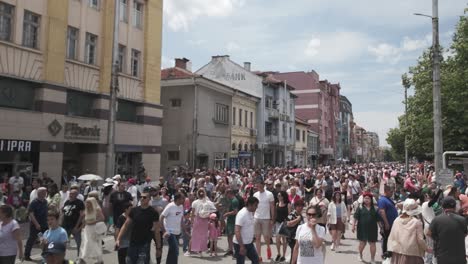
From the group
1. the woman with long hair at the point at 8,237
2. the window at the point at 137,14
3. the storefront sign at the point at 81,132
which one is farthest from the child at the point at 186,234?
the window at the point at 137,14

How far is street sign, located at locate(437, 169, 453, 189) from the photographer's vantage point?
12.3 meters

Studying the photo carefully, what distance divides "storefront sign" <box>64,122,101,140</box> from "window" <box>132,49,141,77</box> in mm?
5386

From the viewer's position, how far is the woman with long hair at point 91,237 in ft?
25.3

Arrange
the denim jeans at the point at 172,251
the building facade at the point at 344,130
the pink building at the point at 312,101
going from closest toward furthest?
the denim jeans at the point at 172,251, the pink building at the point at 312,101, the building facade at the point at 344,130

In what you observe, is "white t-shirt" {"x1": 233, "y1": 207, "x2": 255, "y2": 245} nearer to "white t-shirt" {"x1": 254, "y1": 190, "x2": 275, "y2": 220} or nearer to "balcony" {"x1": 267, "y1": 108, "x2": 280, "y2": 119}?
"white t-shirt" {"x1": 254, "y1": 190, "x2": 275, "y2": 220}

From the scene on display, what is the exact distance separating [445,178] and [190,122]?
74.2ft

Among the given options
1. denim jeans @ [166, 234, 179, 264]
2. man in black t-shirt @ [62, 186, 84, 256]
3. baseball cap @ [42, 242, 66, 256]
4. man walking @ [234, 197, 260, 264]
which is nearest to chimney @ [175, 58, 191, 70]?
man in black t-shirt @ [62, 186, 84, 256]

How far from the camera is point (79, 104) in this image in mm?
21781

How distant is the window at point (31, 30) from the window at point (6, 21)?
27.3 inches

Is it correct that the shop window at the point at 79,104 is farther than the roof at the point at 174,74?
No

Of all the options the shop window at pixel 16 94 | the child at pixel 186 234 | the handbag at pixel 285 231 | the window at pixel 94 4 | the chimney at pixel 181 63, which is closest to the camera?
the handbag at pixel 285 231

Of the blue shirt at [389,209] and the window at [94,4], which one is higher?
the window at [94,4]

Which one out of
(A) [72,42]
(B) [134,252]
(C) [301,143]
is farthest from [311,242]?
(C) [301,143]

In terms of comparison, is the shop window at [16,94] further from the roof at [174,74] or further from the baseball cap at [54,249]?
the roof at [174,74]
